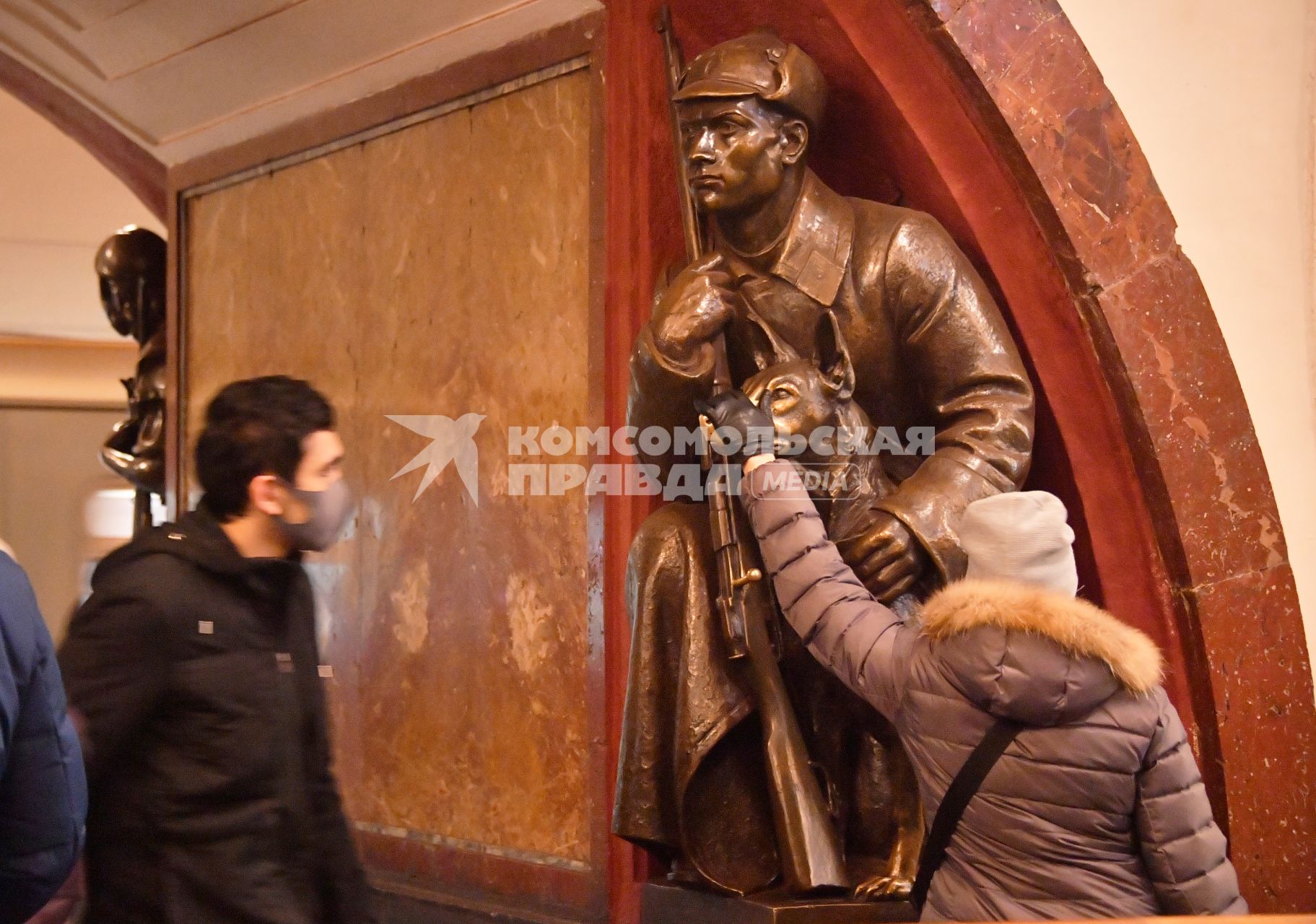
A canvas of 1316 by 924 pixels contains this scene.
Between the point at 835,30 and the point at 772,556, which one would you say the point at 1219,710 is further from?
the point at 835,30

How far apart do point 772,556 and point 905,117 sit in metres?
1.04

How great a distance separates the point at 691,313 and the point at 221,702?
112 cm

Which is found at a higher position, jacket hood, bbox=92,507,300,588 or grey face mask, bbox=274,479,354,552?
grey face mask, bbox=274,479,354,552

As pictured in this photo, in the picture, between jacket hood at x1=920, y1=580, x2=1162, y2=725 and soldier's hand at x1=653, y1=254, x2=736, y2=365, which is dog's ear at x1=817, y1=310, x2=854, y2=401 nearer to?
soldier's hand at x1=653, y1=254, x2=736, y2=365

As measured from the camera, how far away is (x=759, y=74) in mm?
2531

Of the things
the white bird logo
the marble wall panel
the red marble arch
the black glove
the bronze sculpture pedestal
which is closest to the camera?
the bronze sculpture pedestal

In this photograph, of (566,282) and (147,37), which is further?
(147,37)

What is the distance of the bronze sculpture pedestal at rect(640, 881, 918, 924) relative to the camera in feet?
7.17

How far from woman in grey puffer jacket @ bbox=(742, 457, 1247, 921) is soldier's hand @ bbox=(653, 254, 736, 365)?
73 centimetres

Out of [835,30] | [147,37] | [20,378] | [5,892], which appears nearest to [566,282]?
[835,30]

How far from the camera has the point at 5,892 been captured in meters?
1.48

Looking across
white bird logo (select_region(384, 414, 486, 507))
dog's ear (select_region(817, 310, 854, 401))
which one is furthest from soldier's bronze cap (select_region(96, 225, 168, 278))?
dog's ear (select_region(817, 310, 854, 401))

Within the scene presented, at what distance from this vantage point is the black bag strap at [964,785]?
177 cm

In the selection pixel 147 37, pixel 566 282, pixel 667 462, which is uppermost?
pixel 147 37
